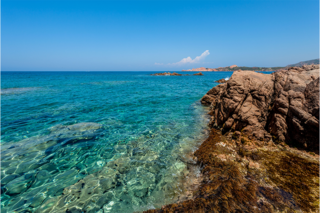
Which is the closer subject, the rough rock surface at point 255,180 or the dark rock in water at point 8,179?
the rough rock surface at point 255,180

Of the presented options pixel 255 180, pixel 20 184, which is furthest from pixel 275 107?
pixel 20 184

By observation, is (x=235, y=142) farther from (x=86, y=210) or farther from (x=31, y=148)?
(x=31, y=148)

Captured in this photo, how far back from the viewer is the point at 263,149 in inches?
236

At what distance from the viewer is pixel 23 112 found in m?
13.3

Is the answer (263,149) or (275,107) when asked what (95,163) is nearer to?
(263,149)

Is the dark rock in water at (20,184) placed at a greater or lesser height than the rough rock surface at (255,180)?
lesser

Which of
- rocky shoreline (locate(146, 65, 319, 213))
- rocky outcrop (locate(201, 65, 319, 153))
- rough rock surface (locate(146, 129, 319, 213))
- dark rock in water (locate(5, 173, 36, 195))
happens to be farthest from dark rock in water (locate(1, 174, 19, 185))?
rocky outcrop (locate(201, 65, 319, 153))

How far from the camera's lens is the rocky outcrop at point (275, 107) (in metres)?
5.56

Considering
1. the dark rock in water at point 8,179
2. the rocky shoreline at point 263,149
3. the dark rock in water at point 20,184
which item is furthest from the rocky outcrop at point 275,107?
the dark rock in water at point 8,179

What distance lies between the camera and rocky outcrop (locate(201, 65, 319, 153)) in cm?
556

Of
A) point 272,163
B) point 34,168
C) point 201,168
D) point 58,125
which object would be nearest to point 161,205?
point 201,168

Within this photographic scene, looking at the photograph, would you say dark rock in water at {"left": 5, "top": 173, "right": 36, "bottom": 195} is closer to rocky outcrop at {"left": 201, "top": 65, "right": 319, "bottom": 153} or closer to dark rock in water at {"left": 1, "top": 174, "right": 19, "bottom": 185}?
dark rock in water at {"left": 1, "top": 174, "right": 19, "bottom": 185}

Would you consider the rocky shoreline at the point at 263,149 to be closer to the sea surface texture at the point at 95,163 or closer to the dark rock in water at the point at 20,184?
the sea surface texture at the point at 95,163

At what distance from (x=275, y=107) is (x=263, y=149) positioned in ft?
7.62
